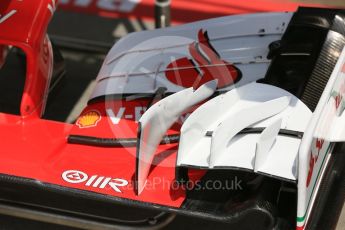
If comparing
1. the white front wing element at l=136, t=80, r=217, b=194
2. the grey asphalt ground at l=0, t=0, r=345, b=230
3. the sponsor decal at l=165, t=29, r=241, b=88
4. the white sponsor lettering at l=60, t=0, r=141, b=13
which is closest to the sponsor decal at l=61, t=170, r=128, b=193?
the white front wing element at l=136, t=80, r=217, b=194

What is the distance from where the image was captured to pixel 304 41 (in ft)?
11.2

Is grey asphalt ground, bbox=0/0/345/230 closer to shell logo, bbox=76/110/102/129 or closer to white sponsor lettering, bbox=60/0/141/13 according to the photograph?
white sponsor lettering, bbox=60/0/141/13

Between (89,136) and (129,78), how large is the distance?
1.50 feet

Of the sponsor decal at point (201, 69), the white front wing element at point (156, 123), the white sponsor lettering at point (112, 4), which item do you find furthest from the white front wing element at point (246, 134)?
the white sponsor lettering at point (112, 4)

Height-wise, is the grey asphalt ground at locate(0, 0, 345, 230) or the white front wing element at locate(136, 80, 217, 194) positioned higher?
the white front wing element at locate(136, 80, 217, 194)

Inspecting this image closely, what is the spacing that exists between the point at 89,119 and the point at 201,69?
0.60 metres

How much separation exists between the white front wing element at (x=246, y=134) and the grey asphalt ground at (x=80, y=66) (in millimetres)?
727

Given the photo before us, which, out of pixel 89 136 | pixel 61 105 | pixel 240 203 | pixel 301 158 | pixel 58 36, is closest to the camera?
pixel 301 158

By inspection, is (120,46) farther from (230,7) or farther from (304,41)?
(230,7)

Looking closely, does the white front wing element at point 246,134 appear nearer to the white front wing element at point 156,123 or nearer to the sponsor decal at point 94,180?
the white front wing element at point 156,123

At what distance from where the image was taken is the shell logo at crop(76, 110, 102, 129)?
10.8 ft

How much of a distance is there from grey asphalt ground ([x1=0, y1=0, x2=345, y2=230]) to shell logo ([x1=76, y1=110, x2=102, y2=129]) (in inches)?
20.1

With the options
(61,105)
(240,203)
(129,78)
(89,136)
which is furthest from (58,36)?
(240,203)

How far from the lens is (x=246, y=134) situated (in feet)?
9.17
